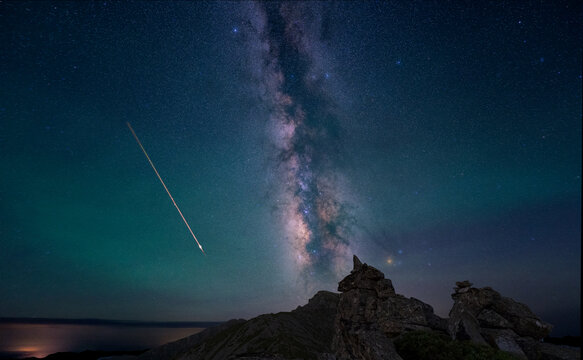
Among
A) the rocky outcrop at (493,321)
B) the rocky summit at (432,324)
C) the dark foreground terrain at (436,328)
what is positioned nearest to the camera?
the dark foreground terrain at (436,328)

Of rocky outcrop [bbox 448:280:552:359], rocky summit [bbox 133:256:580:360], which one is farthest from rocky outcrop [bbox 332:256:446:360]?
rocky outcrop [bbox 448:280:552:359]

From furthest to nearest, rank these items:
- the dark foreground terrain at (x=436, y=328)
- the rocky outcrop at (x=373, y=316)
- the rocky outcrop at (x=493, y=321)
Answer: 1. the rocky outcrop at (x=493, y=321)
2. the rocky outcrop at (x=373, y=316)
3. the dark foreground terrain at (x=436, y=328)

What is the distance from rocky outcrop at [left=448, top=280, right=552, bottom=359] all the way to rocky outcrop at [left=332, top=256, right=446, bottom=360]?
6.46m

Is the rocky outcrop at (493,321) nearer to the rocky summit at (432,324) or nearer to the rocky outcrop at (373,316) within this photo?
the rocky summit at (432,324)

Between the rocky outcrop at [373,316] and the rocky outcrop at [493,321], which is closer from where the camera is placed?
the rocky outcrop at [373,316]

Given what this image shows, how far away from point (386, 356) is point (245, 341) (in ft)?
607

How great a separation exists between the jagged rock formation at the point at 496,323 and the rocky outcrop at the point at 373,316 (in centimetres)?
652

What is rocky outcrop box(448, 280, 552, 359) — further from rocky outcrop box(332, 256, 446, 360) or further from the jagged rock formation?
rocky outcrop box(332, 256, 446, 360)

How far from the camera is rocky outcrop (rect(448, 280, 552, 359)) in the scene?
112ft

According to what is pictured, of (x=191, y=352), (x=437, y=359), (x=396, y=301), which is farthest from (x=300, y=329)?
(x=437, y=359)

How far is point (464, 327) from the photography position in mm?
34500

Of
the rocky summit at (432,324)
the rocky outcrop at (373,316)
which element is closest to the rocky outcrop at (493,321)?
the rocky summit at (432,324)

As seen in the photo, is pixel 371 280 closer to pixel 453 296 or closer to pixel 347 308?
pixel 347 308

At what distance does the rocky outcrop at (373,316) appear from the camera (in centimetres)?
2814
